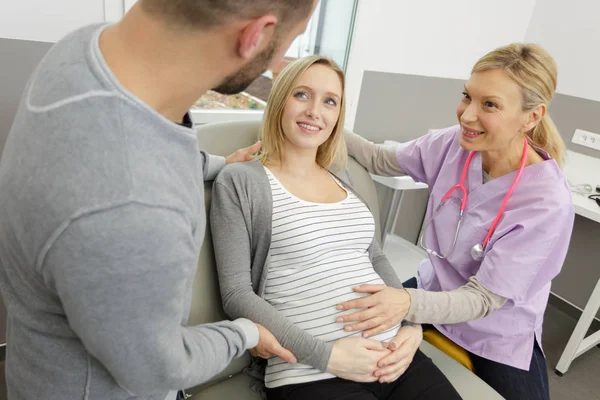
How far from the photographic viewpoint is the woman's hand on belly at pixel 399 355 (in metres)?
1.00

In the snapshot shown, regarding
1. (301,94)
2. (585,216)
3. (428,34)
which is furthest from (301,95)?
(585,216)

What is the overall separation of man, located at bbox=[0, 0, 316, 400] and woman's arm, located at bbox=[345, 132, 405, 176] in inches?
34.2

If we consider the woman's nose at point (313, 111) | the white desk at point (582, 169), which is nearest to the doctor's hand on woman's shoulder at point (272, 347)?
the woman's nose at point (313, 111)

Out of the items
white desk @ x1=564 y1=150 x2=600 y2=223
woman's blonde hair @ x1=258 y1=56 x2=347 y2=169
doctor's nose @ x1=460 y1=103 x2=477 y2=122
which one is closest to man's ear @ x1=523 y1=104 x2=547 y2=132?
doctor's nose @ x1=460 y1=103 x2=477 y2=122

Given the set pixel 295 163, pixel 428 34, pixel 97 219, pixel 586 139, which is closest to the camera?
pixel 97 219

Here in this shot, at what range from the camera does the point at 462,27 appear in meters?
2.23

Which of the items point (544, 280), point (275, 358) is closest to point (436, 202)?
point (544, 280)

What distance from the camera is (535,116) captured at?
1.21m

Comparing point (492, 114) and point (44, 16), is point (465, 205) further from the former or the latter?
point (44, 16)

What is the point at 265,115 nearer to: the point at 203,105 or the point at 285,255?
the point at 285,255

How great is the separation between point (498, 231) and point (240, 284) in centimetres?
70

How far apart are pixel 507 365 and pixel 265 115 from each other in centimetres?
99

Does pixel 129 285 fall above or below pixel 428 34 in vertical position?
below

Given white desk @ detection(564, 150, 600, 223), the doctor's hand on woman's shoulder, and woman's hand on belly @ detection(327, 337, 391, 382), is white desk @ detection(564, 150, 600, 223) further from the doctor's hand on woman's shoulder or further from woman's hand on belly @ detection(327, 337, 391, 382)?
the doctor's hand on woman's shoulder
